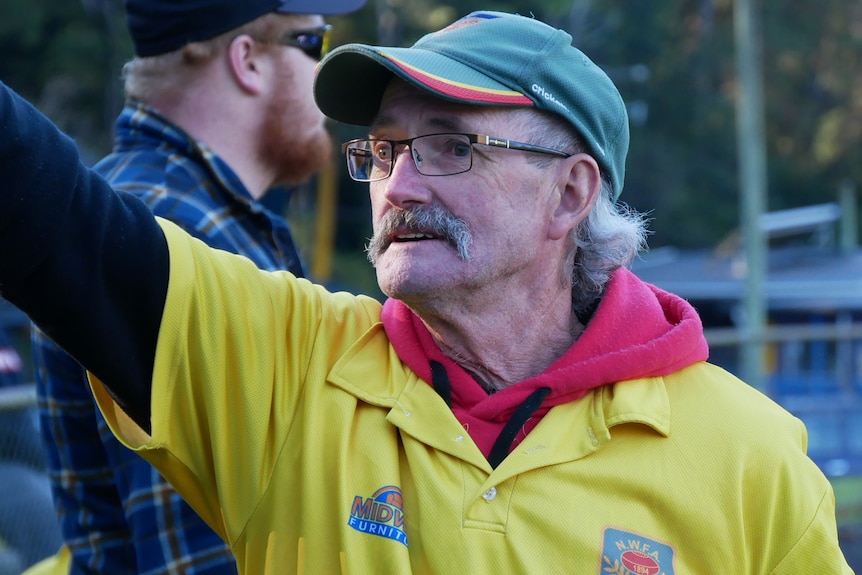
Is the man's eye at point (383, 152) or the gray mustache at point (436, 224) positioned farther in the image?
the man's eye at point (383, 152)

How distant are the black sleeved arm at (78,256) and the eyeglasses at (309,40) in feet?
4.14

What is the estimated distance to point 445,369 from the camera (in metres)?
2.35

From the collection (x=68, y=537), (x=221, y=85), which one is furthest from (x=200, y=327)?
(x=221, y=85)

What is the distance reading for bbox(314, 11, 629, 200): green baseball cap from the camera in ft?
7.43

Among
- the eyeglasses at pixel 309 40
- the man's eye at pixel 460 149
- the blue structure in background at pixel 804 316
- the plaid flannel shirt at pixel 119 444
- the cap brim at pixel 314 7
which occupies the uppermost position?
the blue structure in background at pixel 804 316

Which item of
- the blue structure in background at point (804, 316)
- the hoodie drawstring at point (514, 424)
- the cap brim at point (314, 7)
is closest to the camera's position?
the hoodie drawstring at point (514, 424)

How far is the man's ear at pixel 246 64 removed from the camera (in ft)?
10.0

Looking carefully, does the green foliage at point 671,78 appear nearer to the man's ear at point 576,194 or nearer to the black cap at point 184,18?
the black cap at point 184,18

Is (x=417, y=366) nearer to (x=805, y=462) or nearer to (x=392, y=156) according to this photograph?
(x=392, y=156)

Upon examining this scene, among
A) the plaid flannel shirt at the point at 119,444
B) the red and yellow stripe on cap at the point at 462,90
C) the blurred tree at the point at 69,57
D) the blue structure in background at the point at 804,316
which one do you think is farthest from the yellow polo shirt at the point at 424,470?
the blurred tree at the point at 69,57

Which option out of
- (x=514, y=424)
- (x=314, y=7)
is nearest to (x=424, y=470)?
(x=514, y=424)

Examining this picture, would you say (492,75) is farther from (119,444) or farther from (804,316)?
(804,316)

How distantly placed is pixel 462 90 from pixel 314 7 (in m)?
1.05

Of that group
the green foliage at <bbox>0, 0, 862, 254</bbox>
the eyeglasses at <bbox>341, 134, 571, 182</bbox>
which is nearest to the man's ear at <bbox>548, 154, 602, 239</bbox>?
the eyeglasses at <bbox>341, 134, 571, 182</bbox>
